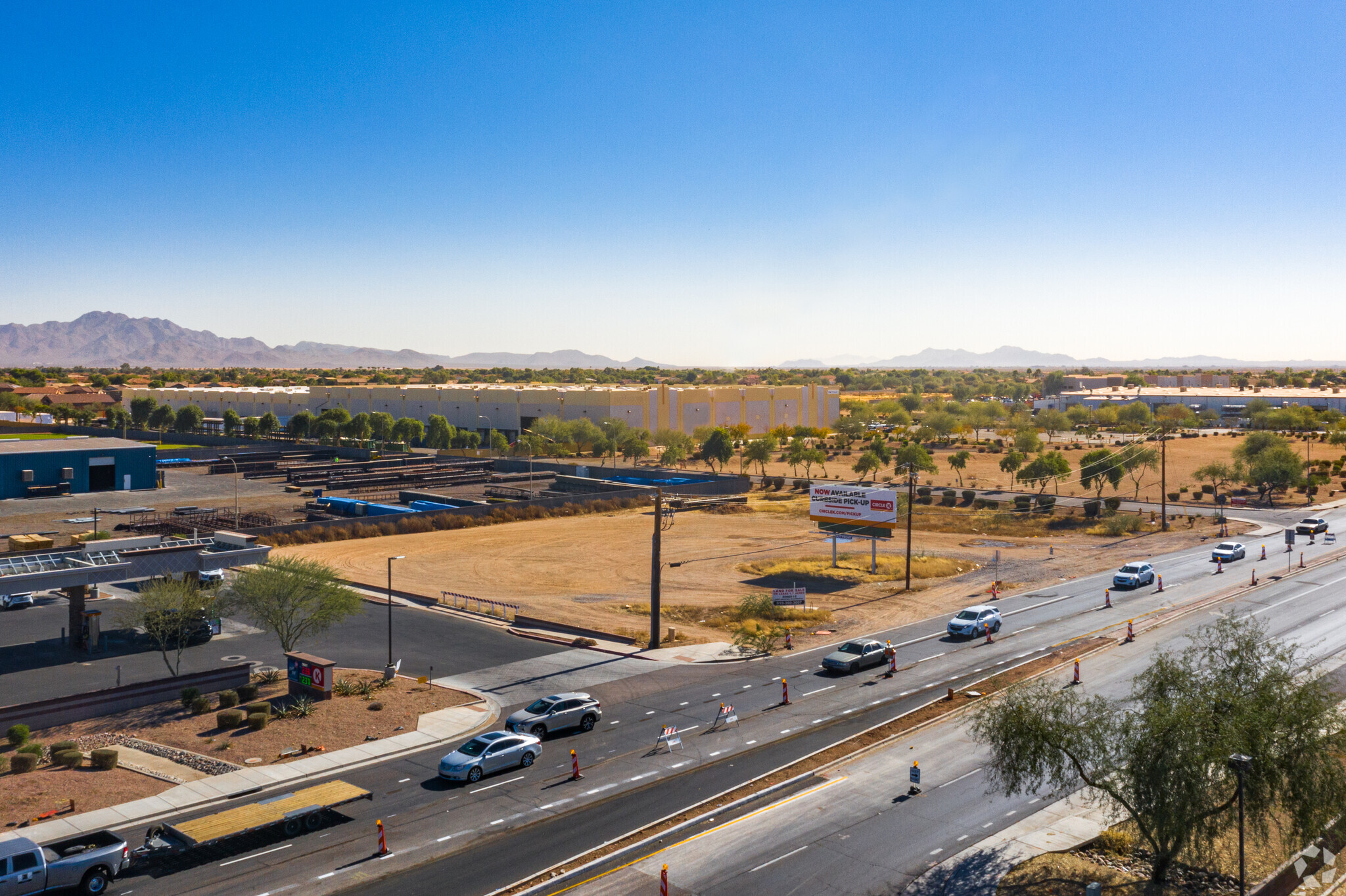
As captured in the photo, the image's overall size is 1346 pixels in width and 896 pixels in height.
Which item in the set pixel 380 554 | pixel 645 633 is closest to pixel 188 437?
pixel 380 554

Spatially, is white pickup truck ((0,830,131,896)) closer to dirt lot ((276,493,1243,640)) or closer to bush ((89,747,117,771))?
bush ((89,747,117,771))

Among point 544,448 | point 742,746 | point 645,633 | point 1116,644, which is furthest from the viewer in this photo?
point 544,448

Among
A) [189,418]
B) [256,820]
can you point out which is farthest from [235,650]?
[189,418]

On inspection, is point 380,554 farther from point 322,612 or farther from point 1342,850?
point 1342,850

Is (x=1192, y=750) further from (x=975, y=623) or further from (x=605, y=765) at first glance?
(x=975, y=623)

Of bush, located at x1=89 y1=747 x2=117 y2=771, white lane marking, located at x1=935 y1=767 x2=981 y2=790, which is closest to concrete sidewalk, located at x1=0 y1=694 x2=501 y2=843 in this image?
bush, located at x1=89 y1=747 x2=117 y2=771

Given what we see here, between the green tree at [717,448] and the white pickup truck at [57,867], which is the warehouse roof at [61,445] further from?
the white pickup truck at [57,867]
